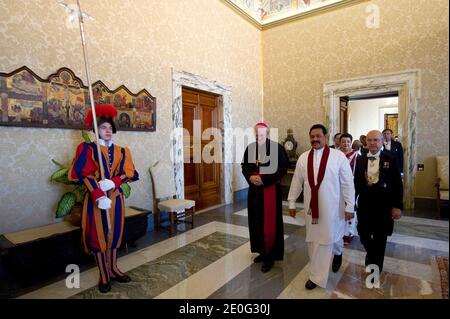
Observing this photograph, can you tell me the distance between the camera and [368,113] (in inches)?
387

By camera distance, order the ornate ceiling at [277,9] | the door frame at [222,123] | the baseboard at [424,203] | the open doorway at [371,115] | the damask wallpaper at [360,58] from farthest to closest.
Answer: the open doorway at [371,115] < the ornate ceiling at [277,9] < the baseboard at [424,203] < the damask wallpaper at [360,58] < the door frame at [222,123]

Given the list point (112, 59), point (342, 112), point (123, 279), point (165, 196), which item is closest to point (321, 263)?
point (123, 279)

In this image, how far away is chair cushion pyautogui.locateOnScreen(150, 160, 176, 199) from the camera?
4098 mm

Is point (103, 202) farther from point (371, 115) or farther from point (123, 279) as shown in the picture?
point (371, 115)

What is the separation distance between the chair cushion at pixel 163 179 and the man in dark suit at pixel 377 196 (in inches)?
110

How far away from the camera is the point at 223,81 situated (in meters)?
5.73

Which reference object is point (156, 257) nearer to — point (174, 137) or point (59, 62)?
point (174, 137)

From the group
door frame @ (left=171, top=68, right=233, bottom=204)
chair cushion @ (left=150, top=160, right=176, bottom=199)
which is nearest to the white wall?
door frame @ (left=171, top=68, right=233, bottom=204)

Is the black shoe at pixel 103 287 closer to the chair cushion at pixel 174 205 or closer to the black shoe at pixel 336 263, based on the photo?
the chair cushion at pixel 174 205

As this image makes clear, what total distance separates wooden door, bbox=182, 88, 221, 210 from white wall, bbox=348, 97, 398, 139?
6276 mm

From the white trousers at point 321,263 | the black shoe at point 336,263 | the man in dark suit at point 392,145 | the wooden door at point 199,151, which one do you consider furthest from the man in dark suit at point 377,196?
the wooden door at point 199,151

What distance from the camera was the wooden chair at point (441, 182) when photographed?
4.63m
